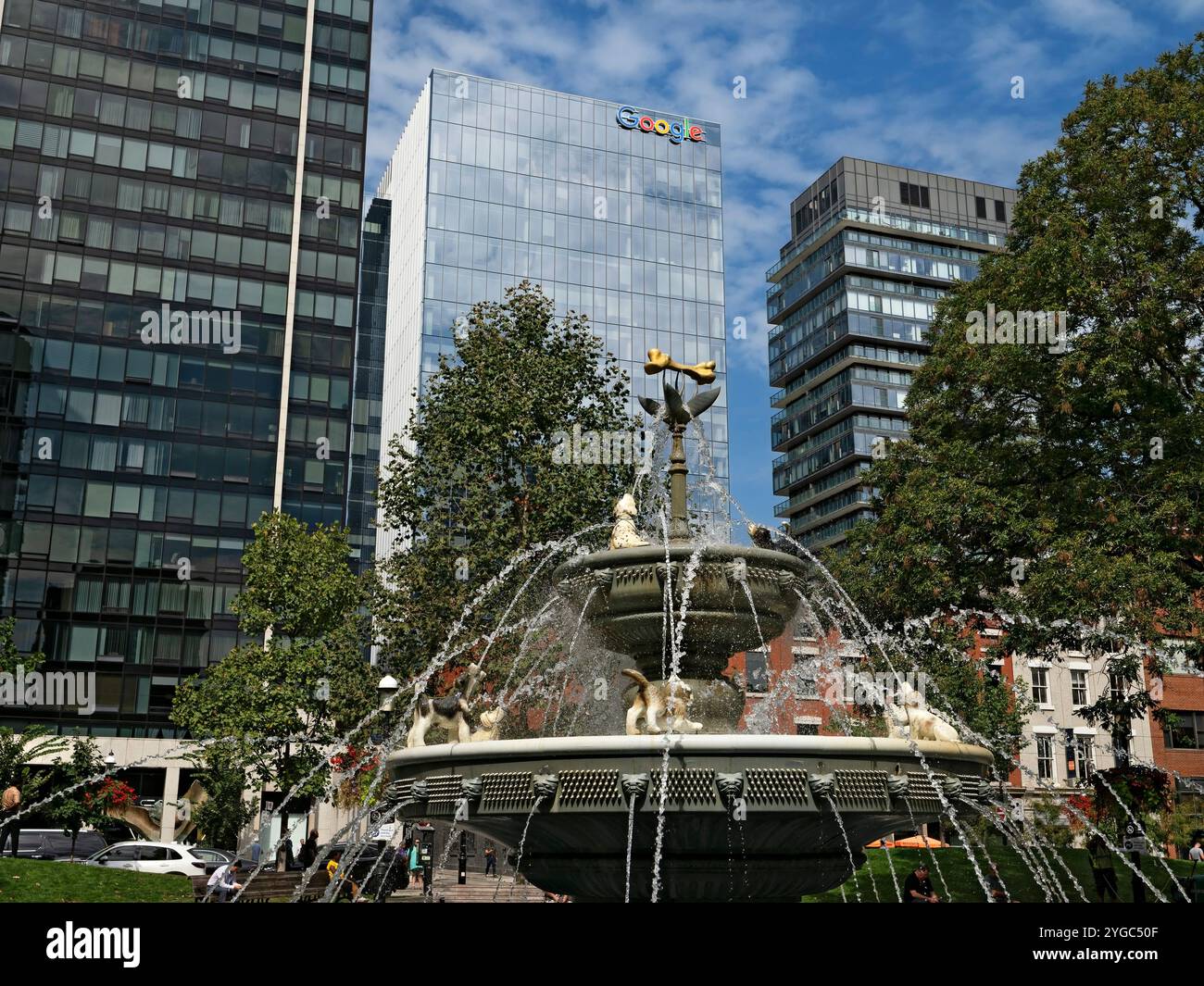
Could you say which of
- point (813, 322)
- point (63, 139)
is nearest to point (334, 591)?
point (63, 139)

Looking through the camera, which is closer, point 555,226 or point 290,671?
point 290,671

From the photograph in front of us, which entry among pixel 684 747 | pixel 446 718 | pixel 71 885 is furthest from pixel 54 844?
pixel 684 747

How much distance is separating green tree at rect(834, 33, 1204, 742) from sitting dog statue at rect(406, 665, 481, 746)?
14.1m

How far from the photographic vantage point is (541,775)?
29.1 feet

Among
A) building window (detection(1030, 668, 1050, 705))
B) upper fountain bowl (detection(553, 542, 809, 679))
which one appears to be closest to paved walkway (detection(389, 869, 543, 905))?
upper fountain bowl (detection(553, 542, 809, 679))

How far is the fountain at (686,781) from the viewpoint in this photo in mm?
8695

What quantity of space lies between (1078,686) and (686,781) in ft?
197

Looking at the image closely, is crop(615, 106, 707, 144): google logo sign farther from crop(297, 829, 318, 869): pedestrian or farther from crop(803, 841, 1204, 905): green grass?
crop(803, 841, 1204, 905): green grass

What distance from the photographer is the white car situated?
3350 cm

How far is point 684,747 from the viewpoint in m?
8.61

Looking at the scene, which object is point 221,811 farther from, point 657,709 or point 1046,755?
point 1046,755
